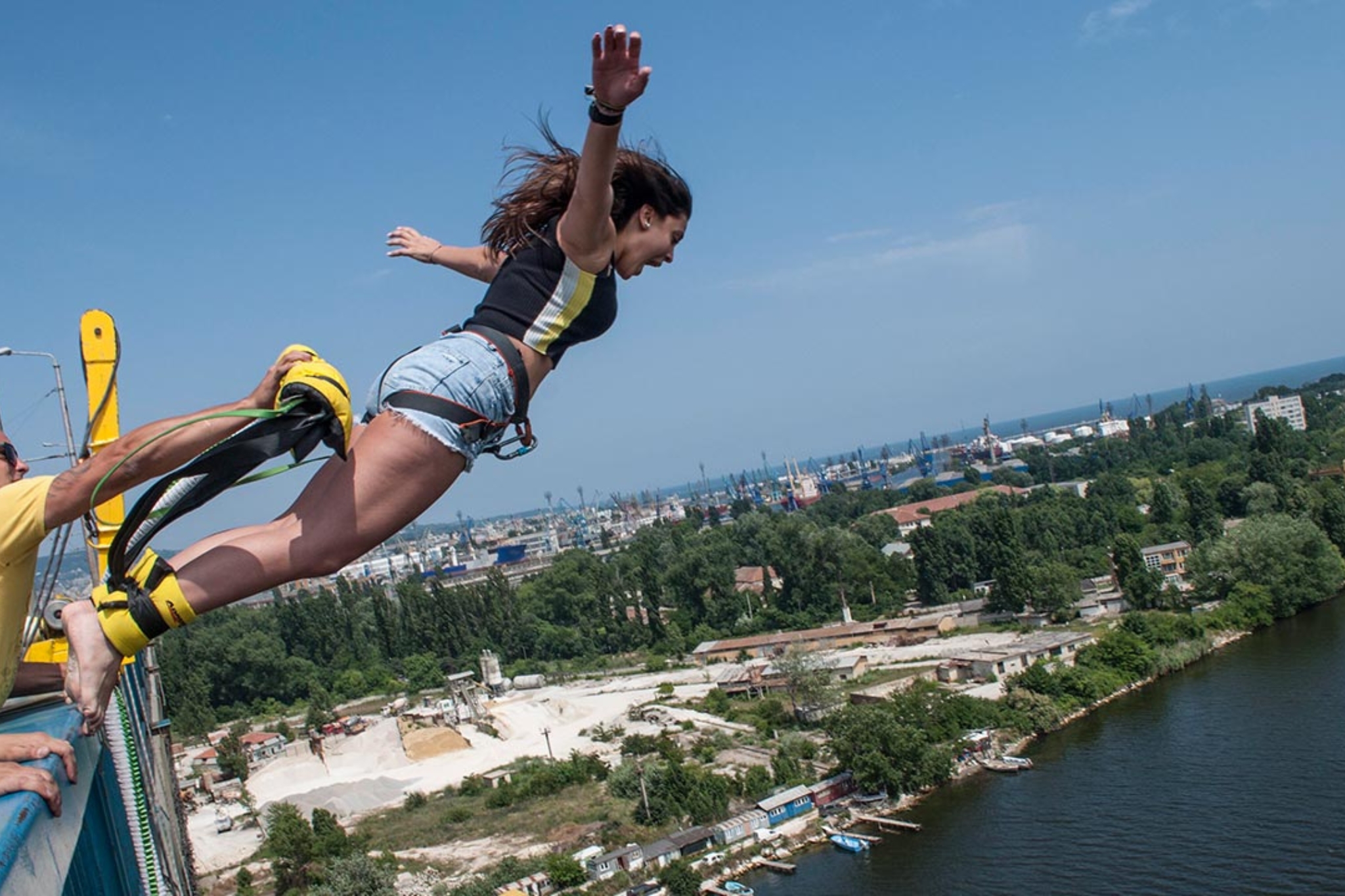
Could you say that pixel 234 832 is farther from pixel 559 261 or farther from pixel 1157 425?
pixel 1157 425

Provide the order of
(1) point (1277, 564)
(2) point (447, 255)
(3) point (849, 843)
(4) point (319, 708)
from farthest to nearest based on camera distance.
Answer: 1. (4) point (319, 708)
2. (1) point (1277, 564)
3. (3) point (849, 843)
4. (2) point (447, 255)

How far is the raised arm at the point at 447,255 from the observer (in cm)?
159

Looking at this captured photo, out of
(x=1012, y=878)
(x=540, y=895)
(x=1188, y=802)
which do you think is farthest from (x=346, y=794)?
(x=1188, y=802)

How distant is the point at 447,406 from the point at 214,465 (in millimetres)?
281

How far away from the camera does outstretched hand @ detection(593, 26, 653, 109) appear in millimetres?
1185

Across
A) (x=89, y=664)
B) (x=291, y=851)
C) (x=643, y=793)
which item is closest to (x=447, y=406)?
(x=89, y=664)

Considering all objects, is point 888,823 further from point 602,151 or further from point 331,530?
point 602,151

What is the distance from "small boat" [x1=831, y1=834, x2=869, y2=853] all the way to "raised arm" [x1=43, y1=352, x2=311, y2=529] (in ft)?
27.9

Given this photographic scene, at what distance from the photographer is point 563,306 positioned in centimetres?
135

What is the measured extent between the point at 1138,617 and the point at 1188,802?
5.72 m

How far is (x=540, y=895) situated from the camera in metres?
8.65

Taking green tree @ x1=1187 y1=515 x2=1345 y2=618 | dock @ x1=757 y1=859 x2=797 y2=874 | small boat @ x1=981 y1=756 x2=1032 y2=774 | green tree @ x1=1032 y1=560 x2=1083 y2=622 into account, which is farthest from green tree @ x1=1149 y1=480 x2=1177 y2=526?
dock @ x1=757 y1=859 x2=797 y2=874

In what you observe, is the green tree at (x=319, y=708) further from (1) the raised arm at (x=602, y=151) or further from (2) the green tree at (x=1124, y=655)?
(1) the raised arm at (x=602, y=151)

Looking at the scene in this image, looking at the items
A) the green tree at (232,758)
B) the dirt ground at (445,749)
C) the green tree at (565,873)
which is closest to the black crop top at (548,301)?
the green tree at (565,873)
